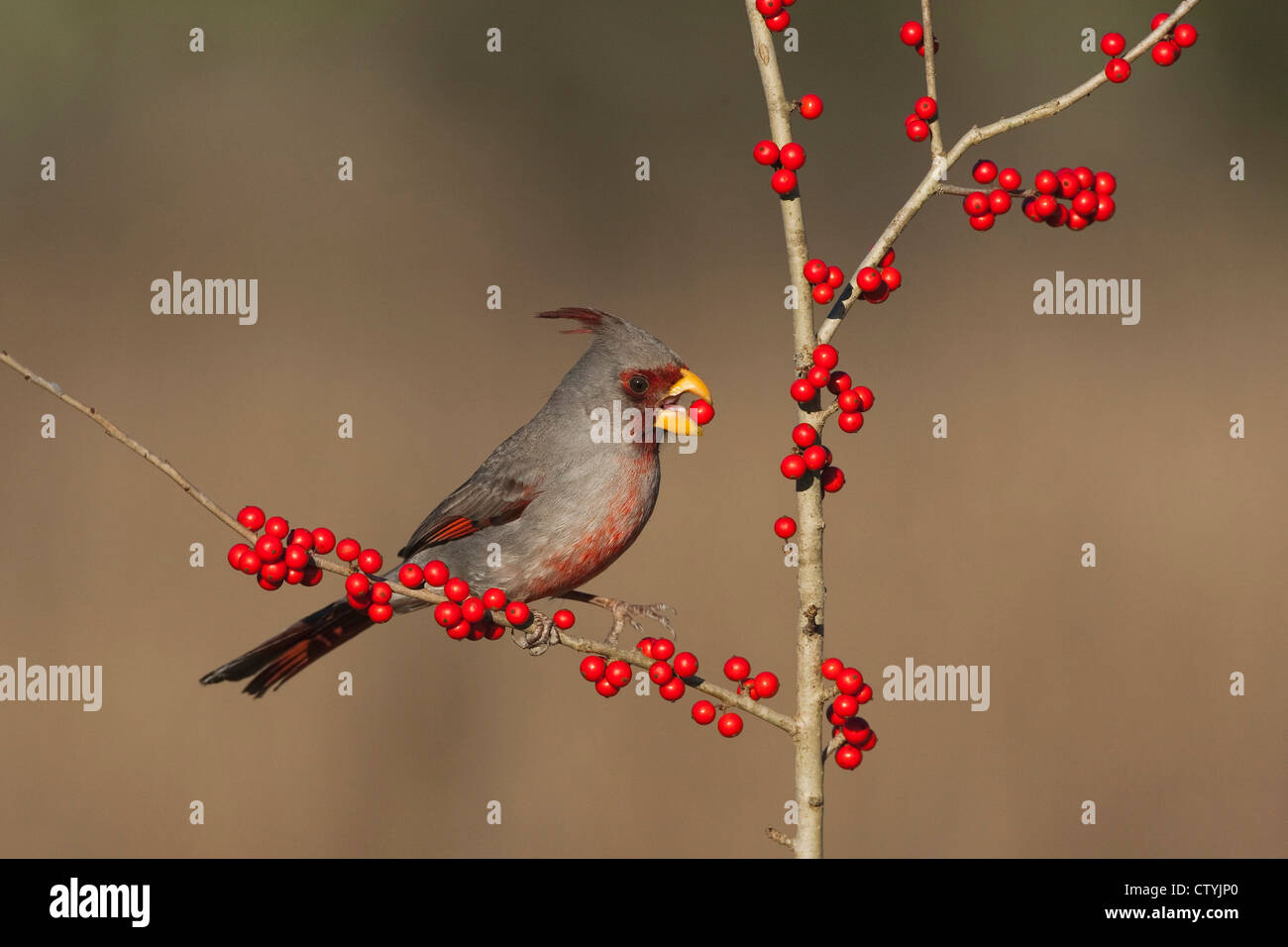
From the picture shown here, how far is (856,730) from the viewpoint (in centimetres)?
241

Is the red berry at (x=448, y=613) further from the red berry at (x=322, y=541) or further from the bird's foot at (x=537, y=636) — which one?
the bird's foot at (x=537, y=636)

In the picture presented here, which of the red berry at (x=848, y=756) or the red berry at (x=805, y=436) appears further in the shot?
the red berry at (x=848, y=756)

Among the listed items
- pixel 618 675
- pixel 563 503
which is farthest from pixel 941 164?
pixel 563 503

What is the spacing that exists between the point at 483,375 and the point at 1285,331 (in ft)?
16.9

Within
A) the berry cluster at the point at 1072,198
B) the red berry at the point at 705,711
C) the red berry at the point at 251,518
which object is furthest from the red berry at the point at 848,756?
the red berry at the point at 251,518

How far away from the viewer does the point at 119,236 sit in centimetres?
721

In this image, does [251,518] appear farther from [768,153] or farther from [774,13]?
[774,13]

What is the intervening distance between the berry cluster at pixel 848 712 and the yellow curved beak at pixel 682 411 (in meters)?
0.70

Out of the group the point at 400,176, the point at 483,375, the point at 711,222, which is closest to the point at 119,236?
the point at 400,176

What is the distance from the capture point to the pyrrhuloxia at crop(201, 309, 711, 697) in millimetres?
3010

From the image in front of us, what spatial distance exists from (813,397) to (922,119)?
576mm

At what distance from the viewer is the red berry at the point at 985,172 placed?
232 cm

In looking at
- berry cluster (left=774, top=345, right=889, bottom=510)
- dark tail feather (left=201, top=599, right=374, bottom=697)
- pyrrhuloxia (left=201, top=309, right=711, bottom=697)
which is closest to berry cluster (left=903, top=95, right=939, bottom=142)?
berry cluster (left=774, top=345, right=889, bottom=510)

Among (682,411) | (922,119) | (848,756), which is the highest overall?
(922,119)
